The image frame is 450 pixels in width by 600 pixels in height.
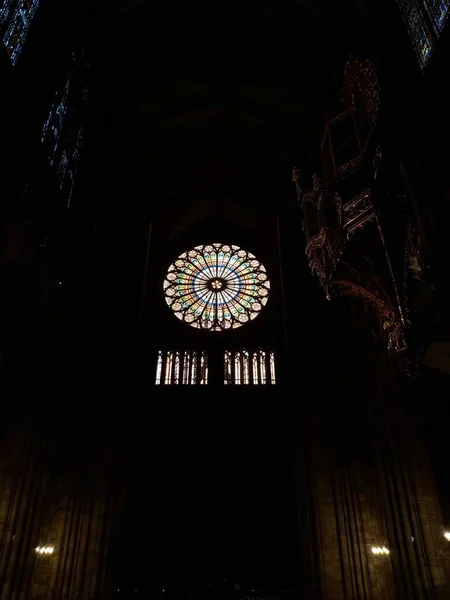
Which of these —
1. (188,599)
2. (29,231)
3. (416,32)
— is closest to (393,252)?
(416,32)

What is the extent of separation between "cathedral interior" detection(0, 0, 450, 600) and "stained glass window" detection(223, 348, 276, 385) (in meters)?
0.09

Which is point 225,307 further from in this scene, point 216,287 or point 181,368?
point 181,368

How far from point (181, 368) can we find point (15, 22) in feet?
38.4

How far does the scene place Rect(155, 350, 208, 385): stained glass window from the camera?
1680 centimetres

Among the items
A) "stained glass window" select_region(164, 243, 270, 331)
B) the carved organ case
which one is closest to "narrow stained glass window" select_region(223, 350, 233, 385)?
"stained glass window" select_region(164, 243, 270, 331)

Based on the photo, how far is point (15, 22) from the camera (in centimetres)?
926

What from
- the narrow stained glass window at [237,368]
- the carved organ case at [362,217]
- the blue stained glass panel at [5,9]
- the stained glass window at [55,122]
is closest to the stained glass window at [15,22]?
the blue stained glass panel at [5,9]

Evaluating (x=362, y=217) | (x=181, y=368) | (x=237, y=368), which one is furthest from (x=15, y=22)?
(x=237, y=368)

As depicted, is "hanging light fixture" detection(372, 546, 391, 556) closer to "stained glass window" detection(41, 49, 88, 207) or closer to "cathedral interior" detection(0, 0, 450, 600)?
"cathedral interior" detection(0, 0, 450, 600)

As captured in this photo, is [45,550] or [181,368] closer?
[45,550]

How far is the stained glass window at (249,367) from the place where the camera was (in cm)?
Answer: 1677

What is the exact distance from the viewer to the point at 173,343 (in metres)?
17.9

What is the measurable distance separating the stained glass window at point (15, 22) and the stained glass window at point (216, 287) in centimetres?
1135

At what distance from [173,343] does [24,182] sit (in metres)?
9.95
